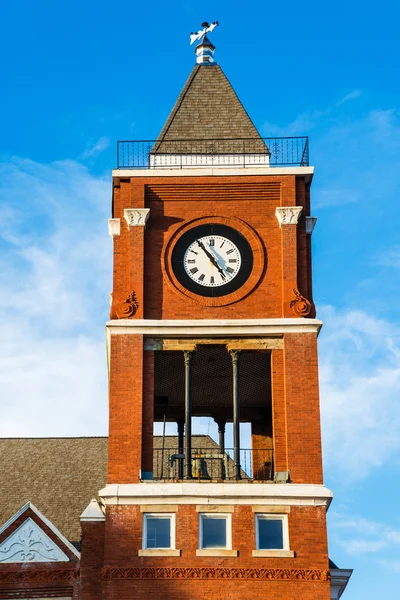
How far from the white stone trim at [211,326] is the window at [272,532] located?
232 inches

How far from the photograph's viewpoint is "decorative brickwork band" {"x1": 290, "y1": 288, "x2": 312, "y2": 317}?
147 ft

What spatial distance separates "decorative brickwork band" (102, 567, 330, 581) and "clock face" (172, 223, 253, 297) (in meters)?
8.92

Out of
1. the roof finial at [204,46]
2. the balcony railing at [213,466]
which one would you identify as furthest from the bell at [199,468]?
the roof finial at [204,46]

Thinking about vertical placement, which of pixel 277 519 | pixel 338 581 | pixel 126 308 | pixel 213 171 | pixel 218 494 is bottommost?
pixel 338 581

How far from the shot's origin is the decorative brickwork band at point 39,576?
42.8 m

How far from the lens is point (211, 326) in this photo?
4456cm

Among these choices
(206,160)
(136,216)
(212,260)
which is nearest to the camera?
(212,260)

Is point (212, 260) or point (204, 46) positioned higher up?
point (204, 46)

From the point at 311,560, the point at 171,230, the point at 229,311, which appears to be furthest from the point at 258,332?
the point at 311,560

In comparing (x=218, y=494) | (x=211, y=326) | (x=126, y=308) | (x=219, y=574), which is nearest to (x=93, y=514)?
(x=218, y=494)

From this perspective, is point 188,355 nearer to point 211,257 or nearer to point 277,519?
point 211,257

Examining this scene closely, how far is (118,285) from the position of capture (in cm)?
4575

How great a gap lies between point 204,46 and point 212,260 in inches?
403

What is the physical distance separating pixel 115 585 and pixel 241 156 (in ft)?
49.5
